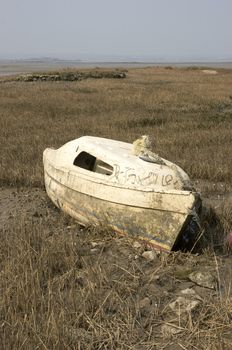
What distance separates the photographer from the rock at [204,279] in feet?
14.7

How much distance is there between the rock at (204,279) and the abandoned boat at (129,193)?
54cm

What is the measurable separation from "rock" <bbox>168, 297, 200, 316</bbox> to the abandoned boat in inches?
39.7

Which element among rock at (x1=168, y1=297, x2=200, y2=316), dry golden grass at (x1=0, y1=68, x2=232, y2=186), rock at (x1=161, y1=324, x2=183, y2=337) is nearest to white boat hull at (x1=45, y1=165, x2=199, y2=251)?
rock at (x1=168, y1=297, x2=200, y2=316)

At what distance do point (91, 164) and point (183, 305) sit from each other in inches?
122

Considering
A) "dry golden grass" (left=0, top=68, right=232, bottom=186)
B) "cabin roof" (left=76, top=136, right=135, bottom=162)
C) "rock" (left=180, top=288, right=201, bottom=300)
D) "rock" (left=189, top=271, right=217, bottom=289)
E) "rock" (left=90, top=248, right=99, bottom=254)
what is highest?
"cabin roof" (left=76, top=136, right=135, bottom=162)

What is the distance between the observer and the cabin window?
6418 mm

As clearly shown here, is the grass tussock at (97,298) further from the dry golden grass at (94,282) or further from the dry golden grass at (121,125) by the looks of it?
the dry golden grass at (121,125)

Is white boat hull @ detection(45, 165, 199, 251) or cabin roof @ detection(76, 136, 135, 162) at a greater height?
cabin roof @ detection(76, 136, 135, 162)

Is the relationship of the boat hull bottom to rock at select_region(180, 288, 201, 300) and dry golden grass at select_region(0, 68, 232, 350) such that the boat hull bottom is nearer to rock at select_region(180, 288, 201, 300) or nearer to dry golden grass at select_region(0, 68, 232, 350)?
dry golden grass at select_region(0, 68, 232, 350)

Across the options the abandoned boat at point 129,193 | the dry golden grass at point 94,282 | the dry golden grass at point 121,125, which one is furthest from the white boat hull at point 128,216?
the dry golden grass at point 121,125

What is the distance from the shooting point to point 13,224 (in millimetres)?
5984

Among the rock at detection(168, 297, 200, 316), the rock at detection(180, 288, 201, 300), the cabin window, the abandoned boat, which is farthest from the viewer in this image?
the cabin window

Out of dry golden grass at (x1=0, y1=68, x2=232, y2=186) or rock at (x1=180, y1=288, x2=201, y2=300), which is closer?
rock at (x1=180, y1=288, x2=201, y2=300)

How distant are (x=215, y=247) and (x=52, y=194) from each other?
97.5 inches
